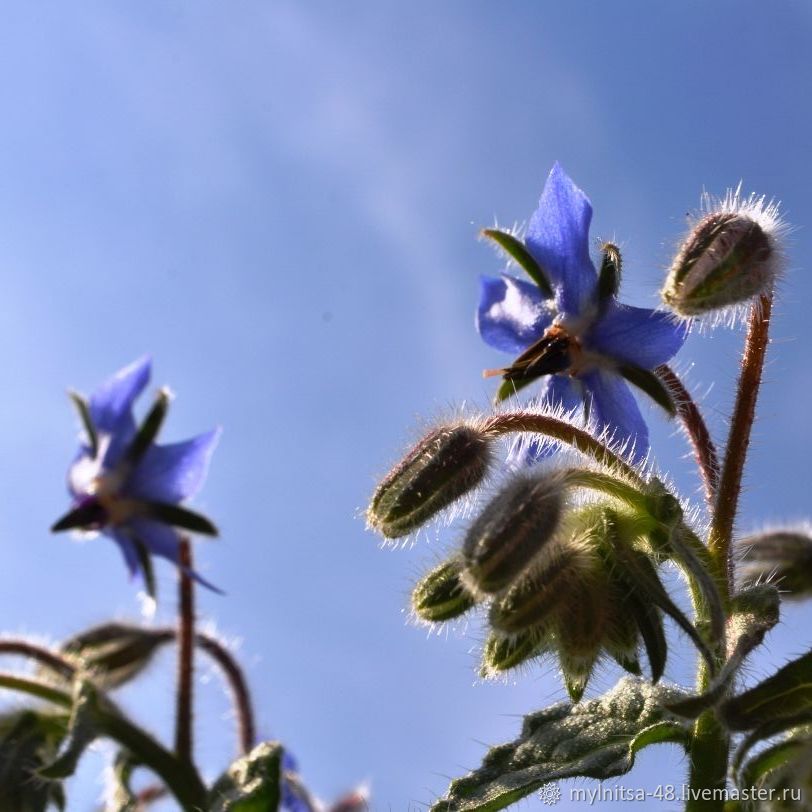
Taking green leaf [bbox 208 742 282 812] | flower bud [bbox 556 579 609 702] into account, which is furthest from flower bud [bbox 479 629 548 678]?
green leaf [bbox 208 742 282 812]

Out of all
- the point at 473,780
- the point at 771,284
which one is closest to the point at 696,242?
the point at 771,284

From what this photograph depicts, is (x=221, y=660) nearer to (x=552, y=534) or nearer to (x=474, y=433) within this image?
(x=474, y=433)

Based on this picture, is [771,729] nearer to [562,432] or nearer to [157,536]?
[562,432]

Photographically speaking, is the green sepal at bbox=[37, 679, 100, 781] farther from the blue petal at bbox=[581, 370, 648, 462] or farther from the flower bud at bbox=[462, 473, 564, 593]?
the blue petal at bbox=[581, 370, 648, 462]

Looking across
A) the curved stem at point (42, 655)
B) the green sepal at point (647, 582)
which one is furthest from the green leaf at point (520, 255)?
the curved stem at point (42, 655)

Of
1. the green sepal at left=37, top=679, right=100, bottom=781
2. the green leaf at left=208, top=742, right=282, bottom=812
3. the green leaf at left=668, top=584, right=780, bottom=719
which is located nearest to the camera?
the green leaf at left=668, top=584, right=780, bottom=719

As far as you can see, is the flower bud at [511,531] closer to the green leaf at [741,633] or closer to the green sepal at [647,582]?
the green sepal at [647,582]

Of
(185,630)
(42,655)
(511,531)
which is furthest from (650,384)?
(42,655)

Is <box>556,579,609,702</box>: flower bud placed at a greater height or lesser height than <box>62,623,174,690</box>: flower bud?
lesser
